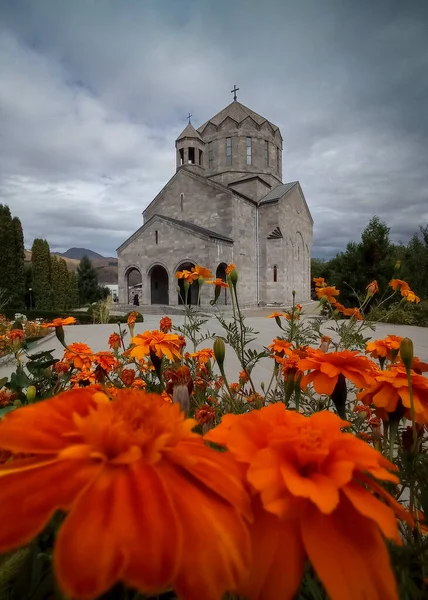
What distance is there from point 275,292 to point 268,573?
22540 mm

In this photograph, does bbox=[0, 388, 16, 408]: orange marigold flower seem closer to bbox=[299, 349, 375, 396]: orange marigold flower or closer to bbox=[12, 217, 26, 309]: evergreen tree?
bbox=[299, 349, 375, 396]: orange marigold flower

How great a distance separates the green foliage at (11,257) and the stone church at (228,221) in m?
5.28

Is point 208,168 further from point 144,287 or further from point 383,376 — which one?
point 383,376

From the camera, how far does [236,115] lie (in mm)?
24844

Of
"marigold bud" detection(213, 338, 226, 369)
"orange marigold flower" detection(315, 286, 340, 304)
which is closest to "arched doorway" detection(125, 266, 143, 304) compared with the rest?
"orange marigold flower" detection(315, 286, 340, 304)

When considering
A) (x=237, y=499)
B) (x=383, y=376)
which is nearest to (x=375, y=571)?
(x=237, y=499)

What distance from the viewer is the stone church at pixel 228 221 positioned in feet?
62.2

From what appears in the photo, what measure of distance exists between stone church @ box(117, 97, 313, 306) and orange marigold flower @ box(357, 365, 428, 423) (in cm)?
1613

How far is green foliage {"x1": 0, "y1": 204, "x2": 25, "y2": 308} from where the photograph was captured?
1753cm

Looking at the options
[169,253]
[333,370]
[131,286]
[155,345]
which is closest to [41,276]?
[131,286]

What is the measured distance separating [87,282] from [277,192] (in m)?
19.4

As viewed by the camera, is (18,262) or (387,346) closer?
(387,346)

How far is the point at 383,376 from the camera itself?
32.6 inches

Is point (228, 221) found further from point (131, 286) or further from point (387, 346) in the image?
point (387, 346)
